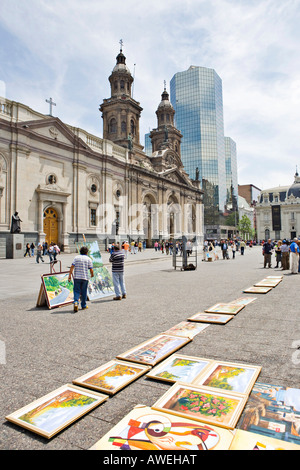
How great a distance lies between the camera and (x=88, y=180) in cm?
3503

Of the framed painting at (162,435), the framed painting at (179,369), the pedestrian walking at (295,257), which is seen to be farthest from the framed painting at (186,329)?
the pedestrian walking at (295,257)

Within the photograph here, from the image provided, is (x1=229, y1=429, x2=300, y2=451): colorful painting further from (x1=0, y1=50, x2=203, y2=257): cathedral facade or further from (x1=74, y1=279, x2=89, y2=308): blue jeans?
(x1=0, y1=50, x2=203, y2=257): cathedral facade

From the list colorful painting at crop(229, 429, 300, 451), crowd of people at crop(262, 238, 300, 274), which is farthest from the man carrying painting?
crowd of people at crop(262, 238, 300, 274)

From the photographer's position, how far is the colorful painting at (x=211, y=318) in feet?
20.2

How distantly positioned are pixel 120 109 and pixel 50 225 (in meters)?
28.0

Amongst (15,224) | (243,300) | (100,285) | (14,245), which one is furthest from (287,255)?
(15,224)

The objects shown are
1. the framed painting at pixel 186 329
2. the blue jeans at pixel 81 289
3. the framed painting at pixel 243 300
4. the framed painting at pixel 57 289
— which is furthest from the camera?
the framed painting at pixel 57 289

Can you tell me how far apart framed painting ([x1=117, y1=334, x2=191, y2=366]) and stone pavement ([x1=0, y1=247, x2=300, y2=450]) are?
0.21 metres

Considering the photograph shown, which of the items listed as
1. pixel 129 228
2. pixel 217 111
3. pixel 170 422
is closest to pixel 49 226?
pixel 129 228

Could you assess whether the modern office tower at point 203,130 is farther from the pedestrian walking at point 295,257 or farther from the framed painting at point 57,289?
the framed painting at point 57,289

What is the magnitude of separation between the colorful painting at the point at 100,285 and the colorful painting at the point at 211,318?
152 inches

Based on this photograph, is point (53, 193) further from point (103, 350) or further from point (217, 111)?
point (217, 111)

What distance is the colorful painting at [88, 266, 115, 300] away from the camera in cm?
941

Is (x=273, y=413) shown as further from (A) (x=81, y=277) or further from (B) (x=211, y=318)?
(A) (x=81, y=277)
